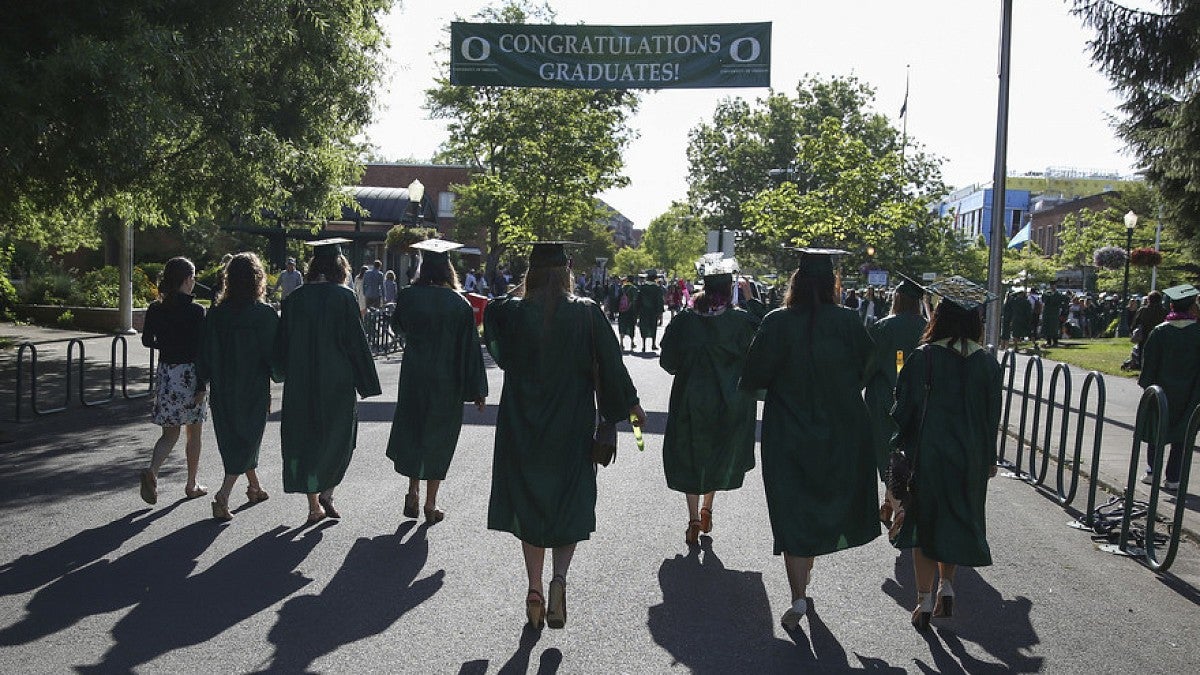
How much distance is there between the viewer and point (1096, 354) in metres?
28.4

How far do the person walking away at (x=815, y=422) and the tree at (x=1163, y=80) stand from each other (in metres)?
14.4

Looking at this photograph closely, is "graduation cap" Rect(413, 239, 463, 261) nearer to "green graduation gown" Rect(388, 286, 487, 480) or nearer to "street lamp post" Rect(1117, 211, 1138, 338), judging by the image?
"green graduation gown" Rect(388, 286, 487, 480)

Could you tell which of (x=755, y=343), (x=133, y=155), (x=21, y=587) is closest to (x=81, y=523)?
(x=21, y=587)

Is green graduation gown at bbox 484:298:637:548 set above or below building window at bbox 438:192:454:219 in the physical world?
below

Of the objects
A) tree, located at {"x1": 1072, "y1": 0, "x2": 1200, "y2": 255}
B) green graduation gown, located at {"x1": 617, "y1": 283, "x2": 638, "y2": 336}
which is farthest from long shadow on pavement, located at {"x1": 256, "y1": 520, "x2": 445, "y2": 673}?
green graduation gown, located at {"x1": 617, "y1": 283, "x2": 638, "y2": 336}

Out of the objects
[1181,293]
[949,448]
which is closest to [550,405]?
[949,448]

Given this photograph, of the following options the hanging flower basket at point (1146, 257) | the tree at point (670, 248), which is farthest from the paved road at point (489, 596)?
the tree at point (670, 248)

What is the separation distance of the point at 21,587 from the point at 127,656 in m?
1.45

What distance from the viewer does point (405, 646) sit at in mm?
5129

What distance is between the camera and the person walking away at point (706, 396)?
7.41 metres

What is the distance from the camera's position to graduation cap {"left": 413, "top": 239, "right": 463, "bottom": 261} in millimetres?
7699

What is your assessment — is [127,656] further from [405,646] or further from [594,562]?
[594,562]

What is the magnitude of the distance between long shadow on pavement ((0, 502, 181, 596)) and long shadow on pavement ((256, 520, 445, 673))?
145 centimetres

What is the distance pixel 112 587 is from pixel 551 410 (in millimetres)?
2559
